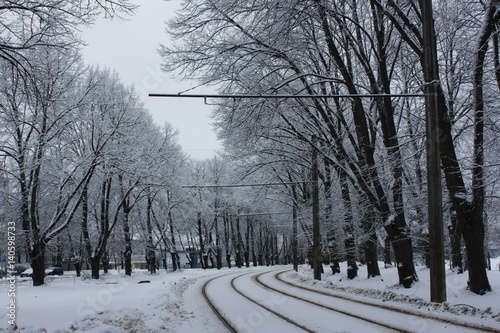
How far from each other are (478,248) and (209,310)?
24.0 ft

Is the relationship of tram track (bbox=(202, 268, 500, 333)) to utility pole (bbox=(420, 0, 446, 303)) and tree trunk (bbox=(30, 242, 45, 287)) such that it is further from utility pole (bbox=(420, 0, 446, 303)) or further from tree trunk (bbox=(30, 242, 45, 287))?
tree trunk (bbox=(30, 242, 45, 287))

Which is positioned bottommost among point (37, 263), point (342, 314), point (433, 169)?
point (342, 314)

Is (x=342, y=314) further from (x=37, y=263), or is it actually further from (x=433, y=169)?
(x=37, y=263)

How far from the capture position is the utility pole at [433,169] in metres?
10.5

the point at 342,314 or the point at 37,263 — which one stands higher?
the point at 37,263

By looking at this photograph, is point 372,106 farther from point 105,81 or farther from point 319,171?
point 105,81

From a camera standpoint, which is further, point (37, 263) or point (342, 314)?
point (37, 263)

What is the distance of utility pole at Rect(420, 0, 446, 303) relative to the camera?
34.4ft

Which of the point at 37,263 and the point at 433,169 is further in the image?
the point at 37,263

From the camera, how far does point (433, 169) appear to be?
1079cm

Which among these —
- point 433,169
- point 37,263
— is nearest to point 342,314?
point 433,169

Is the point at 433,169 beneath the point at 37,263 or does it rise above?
above

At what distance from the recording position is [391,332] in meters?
8.20

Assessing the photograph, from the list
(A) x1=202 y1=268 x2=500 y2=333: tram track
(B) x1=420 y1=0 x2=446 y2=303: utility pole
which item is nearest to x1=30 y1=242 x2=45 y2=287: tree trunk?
(A) x1=202 y1=268 x2=500 y2=333: tram track
